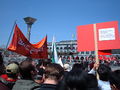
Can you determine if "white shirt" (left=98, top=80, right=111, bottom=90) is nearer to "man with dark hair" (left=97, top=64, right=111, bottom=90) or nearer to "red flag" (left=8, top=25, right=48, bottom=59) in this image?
"man with dark hair" (left=97, top=64, right=111, bottom=90)

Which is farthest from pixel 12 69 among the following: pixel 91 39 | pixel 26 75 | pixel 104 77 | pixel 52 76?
pixel 91 39

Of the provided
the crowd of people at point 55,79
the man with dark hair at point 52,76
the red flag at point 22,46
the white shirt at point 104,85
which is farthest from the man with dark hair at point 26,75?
the red flag at point 22,46

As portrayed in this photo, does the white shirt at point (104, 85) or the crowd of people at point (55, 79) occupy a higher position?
the crowd of people at point (55, 79)

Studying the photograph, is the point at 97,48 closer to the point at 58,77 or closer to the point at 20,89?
the point at 58,77

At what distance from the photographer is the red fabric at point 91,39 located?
4.64 metres

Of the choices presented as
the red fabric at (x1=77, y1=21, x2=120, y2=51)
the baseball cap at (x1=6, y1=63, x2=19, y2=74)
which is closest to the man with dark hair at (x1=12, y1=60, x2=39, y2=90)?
the baseball cap at (x1=6, y1=63, x2=19, y2=74)

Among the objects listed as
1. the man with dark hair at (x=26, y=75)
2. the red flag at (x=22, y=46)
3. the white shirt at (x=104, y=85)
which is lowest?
the white shirt at (x=104, y=85)

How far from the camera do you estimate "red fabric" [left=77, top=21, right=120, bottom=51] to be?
4637 millimetres

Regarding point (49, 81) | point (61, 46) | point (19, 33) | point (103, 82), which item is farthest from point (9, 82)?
point (61, 46)

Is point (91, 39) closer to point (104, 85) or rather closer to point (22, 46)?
point (104, 85)

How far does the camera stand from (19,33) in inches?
240

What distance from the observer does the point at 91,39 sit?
4762 mm

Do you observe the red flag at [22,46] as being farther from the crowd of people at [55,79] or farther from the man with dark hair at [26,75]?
the man with dark hair at [26,75]

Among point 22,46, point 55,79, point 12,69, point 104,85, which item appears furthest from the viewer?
point 22,46
